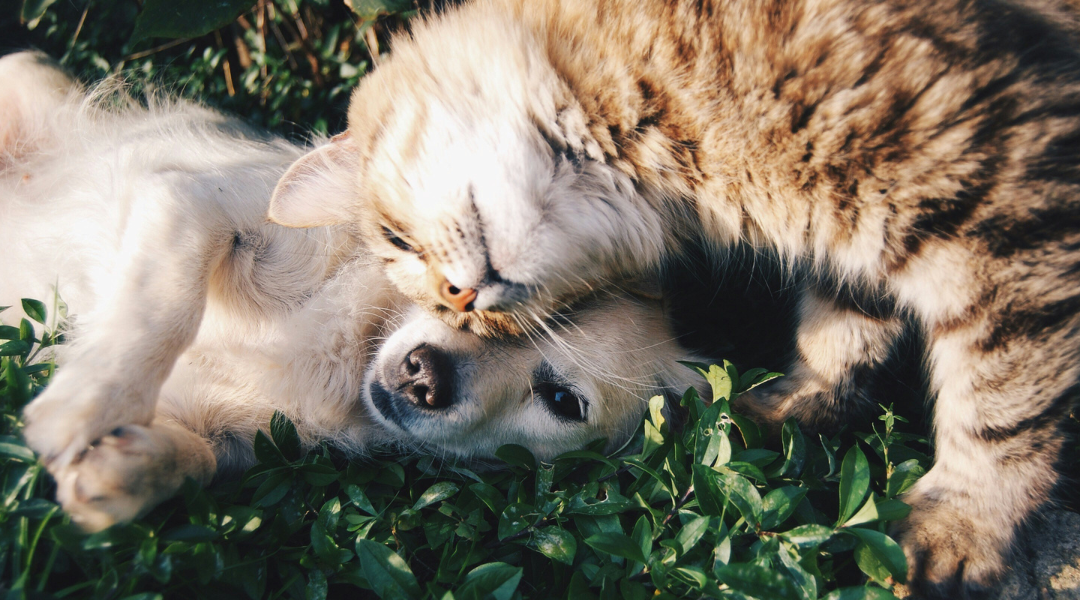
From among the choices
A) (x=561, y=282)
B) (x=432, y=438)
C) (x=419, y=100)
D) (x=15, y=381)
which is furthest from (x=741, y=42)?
(x=15, y=381)

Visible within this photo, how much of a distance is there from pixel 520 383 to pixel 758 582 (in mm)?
1045

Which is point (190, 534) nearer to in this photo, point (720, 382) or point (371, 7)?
point (720, 382)

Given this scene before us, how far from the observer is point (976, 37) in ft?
5.64

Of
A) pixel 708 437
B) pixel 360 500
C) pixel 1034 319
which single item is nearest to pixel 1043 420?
pixel 1034 319

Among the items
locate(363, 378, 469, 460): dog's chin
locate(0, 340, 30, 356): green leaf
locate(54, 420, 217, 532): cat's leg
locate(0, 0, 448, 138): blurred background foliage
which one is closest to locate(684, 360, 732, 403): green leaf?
locate(363, 378, 469, 460): dog's chin

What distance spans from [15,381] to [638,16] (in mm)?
1945

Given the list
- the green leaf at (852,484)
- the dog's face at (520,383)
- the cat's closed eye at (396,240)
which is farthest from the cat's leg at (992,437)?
the cat's closed eye at (396,240)

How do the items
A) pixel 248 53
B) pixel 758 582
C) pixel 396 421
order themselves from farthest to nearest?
pixel 248 53 → pixel 396 421 → pixel 758 582

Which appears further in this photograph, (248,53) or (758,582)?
(248,53)

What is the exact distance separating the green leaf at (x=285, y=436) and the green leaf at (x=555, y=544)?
0.81 m

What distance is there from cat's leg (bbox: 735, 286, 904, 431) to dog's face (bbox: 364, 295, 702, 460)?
33cm

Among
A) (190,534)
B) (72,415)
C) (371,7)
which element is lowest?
(190,534)

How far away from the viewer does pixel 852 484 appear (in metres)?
1.79

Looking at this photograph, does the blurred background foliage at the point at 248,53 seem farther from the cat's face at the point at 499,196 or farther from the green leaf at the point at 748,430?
the green leaf at the point at 748,430
